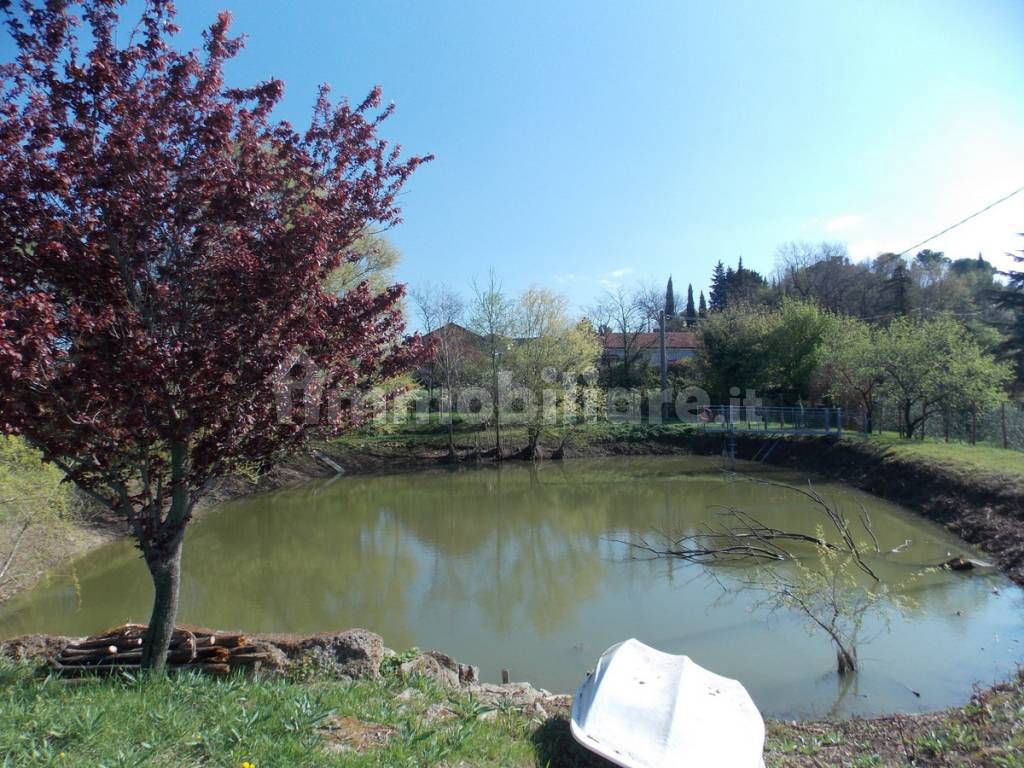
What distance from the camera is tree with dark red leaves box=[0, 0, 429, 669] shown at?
3.96 metres

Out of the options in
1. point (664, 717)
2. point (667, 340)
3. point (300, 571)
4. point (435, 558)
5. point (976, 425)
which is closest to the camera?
point (664, 717)

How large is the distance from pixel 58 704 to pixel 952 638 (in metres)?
9.12

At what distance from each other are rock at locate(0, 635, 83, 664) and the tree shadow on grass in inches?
167

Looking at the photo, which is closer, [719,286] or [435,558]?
[435,558]

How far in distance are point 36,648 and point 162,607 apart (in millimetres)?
2994

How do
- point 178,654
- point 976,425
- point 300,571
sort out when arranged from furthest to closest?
point 976,425 → point 300,571 → point 178,654

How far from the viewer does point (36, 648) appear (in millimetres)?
6566

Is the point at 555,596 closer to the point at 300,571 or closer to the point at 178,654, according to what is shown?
the point at 300,571

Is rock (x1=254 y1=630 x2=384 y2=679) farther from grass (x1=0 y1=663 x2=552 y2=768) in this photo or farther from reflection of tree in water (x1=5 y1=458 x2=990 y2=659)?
reflection of tree in water (x1=5 y1=458 x2=990 y2=659)

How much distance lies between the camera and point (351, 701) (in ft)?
13.3

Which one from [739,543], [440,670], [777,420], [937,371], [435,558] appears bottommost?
[435,558]

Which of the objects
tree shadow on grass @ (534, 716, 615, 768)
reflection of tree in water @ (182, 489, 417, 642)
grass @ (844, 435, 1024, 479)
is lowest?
reflection of tree in water @ (182, 489, 417, 642)

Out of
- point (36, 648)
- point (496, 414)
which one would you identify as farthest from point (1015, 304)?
point (36, 648)

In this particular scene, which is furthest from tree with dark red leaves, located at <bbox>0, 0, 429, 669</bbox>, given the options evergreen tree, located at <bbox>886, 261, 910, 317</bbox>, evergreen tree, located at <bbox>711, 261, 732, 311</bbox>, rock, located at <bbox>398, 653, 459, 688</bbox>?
evergreen tree, located at <bbox>711, 261, 732, 311</bbox>
